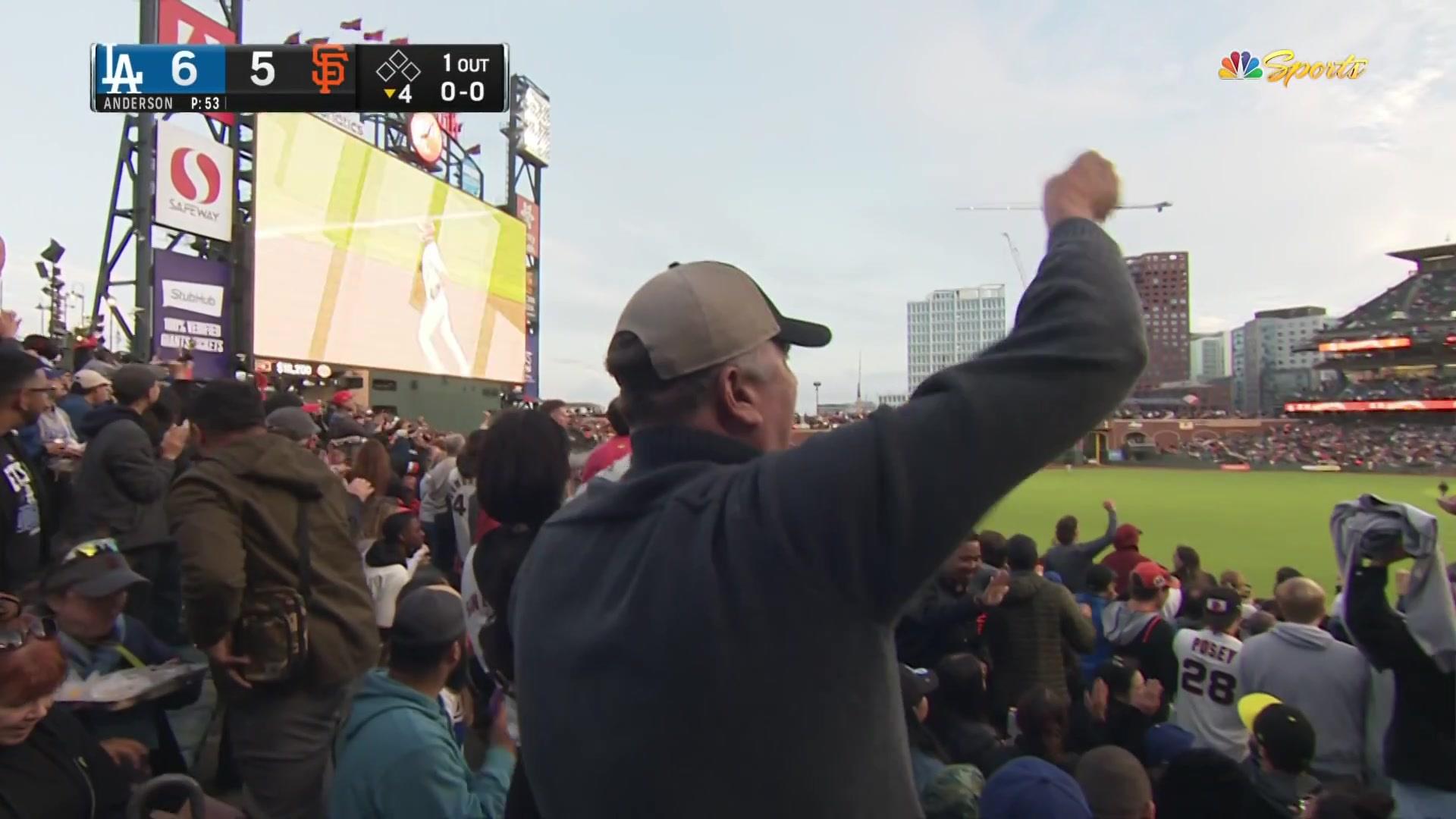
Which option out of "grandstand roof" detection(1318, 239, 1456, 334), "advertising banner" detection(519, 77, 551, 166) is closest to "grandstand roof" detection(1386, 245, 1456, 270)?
"grandstand roof" detection(1318, 239, 1456, 334)

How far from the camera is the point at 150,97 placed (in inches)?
486

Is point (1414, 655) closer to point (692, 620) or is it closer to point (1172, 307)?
point (692, 620)

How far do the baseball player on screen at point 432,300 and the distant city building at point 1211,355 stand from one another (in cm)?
15012

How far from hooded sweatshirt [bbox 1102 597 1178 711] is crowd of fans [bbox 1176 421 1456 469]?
43706 millimetres

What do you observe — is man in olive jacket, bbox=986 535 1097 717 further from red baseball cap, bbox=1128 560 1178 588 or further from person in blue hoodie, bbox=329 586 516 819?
person in blue hoodie, bbox=329 586 516 819

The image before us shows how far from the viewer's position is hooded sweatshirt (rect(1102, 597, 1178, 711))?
462 cm

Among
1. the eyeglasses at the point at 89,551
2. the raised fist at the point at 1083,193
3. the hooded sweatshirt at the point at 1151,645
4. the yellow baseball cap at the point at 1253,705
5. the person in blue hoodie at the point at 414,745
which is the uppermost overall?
the raised fist at the point at 1083,193

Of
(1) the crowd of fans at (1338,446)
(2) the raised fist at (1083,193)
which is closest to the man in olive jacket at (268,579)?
(2) the raised fist at (1083,193)

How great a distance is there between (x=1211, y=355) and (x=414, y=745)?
174 metres

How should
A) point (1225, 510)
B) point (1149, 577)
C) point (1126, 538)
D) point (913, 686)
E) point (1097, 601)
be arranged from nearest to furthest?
1. point (913, 686)
2. point (1149, 577)
3. point (1097, 601)
4. point (1126, 538)
5. point (1225, 510)

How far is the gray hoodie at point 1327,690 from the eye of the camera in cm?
371

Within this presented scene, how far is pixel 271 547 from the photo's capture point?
307 cm
